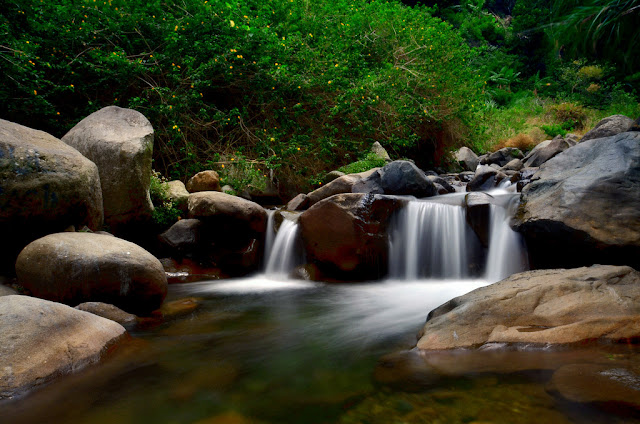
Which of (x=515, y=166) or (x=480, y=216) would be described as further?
(x=515, y=166)

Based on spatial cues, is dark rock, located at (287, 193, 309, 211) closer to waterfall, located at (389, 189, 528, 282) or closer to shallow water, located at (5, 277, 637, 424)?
waterfall, located at (389, 189, 528, 282)

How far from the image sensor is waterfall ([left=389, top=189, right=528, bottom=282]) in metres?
5.77

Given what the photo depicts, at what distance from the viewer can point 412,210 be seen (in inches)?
255

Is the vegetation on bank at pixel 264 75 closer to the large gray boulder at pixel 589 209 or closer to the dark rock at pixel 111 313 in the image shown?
the large gray boulder at pixel 589 209

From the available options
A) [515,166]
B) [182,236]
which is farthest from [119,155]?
[515,166]

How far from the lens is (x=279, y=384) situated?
2799mm

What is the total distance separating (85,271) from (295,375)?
2.46 m

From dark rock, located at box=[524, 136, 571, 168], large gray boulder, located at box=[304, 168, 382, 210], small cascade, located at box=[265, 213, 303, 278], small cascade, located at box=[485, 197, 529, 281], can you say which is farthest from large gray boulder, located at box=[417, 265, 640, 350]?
dark rock, located at box=[524, 136, 571, 168]

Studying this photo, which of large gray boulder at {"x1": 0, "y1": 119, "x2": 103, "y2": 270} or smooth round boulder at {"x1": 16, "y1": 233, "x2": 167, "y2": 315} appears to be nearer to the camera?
smooth round boulder at {"x1": 16, "y1": 233, "x2": 167, "y2": 315}

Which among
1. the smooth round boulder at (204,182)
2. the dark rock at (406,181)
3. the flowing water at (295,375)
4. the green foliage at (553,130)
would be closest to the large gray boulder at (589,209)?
the flowing water at (295,375)

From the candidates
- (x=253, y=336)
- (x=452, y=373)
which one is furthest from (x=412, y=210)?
(x=452, y=373)

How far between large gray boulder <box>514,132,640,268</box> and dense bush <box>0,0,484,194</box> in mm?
5572

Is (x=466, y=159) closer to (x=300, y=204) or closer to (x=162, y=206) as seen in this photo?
(x=300, y=204)

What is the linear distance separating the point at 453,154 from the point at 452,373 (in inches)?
438
